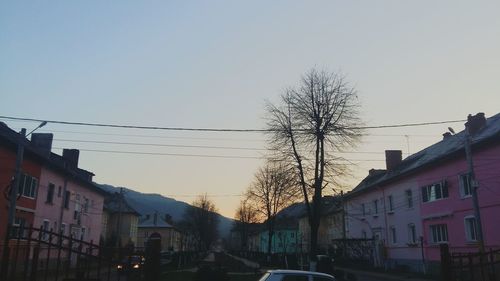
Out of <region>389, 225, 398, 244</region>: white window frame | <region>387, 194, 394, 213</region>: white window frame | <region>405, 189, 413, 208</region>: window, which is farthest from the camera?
<region>387, 194, 394, 213</region>: white window frame

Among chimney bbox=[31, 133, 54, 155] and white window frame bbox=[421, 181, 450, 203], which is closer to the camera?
white window frame bbox=[421, 181, 450, 203]

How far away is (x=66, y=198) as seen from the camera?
4253 cm

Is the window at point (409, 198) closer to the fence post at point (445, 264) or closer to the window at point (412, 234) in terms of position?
the window at point (412, 234)

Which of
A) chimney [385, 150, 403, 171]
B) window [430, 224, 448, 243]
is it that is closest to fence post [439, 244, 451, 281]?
window [430, 224, 448, 243]

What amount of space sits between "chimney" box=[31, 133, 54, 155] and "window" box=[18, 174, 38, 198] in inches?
193

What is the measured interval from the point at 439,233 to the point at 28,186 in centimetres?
2966

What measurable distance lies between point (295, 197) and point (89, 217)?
25.6m

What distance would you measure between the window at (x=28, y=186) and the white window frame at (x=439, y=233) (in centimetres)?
2934

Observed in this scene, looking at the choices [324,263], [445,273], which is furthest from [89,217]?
[445,273]

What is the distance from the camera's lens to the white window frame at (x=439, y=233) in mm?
34250

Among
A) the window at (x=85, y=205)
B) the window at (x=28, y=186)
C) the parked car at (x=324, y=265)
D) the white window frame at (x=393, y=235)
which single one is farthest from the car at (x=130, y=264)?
the window at (x=85, y=205)

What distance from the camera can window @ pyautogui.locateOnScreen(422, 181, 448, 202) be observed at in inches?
1347

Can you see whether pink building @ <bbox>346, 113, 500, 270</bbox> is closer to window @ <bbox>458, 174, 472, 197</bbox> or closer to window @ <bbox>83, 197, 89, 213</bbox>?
window @ <bbox>458, 174, 472, 197</bbox>

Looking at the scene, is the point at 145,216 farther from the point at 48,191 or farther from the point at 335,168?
the point at 335,168
